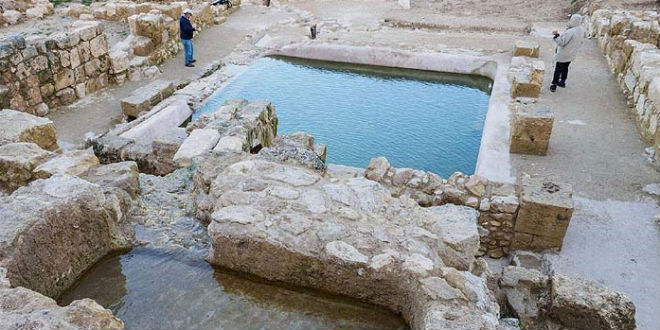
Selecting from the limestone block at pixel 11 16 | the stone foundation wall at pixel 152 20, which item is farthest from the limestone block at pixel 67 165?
the limestone block at pixel 11 16

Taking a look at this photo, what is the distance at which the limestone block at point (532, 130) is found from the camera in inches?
294

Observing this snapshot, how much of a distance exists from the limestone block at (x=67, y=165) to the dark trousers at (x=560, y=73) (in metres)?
8.99

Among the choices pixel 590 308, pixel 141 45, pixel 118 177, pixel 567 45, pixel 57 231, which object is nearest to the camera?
pixel 57 231

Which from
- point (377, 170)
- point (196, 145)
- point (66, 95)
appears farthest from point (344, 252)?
point (66, 95)

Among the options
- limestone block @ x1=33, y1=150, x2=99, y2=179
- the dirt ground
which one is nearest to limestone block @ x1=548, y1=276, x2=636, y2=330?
the dirt ground

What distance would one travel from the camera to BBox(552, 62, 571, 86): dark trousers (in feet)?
32.6

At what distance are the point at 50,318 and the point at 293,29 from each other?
45.1 feet

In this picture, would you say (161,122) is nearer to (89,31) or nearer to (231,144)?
(89,31)

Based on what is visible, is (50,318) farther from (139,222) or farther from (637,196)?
(637,196)

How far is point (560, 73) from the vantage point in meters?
10.1

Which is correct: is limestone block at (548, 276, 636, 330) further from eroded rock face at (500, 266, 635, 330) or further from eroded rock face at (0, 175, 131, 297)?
eroded rock face at (0, 175, 131, 297)

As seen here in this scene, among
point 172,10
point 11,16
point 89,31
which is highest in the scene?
point 172,10

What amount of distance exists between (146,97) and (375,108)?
4.78 meters

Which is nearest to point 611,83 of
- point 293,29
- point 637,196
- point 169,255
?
point 637,196
